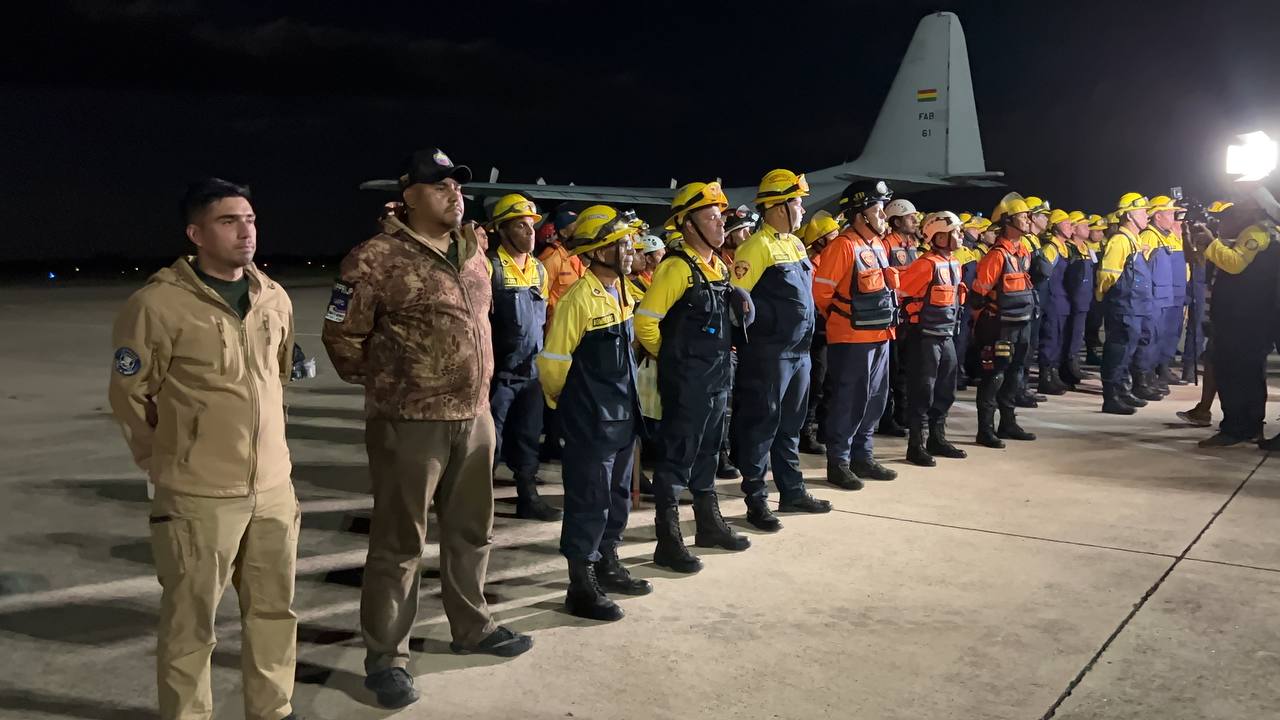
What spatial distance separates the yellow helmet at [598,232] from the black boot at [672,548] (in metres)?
1.51

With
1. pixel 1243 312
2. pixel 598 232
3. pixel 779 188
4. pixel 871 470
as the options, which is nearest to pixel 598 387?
pixel 598 232

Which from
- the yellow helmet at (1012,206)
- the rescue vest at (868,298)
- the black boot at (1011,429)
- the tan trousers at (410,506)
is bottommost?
the black boot at (1011,429)

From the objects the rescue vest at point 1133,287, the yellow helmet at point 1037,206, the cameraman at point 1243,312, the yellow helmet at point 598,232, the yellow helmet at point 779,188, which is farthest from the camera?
the yellow helmet at point 1037,206

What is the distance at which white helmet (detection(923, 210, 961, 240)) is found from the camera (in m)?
7.80

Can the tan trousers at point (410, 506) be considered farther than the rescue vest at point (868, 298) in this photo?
No

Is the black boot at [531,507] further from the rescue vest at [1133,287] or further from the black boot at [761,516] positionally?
the rescue vest at [1133,287]

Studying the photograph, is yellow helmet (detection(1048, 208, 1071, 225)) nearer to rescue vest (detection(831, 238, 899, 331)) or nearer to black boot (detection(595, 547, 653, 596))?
rescue vest (detection(831, 238, 899, 331))

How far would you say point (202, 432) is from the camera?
3.15 metres

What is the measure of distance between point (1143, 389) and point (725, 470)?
6.07 meters

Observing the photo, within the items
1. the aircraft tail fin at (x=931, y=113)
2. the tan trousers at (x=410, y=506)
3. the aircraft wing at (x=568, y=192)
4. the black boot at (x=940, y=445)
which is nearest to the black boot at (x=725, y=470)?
the black boot at (x=940, y=445)

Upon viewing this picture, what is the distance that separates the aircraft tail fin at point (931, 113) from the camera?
24547 millimetres

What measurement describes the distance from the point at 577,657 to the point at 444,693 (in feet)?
1.95

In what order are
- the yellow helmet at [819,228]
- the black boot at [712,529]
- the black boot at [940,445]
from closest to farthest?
the black boot at [712,529] < the black boot at [940,445] < the yellow helmet at [819,228]

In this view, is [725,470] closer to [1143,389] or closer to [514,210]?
[514,210]
